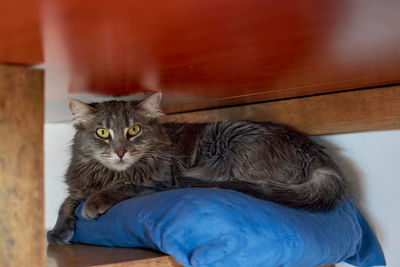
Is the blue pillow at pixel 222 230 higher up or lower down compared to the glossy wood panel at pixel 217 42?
lower down

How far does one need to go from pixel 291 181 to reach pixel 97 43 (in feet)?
3.82

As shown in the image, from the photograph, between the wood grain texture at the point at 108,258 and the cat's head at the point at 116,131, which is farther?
the cat's head at the point at 116,131

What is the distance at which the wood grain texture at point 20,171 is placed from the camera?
920mm

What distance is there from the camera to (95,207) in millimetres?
1688

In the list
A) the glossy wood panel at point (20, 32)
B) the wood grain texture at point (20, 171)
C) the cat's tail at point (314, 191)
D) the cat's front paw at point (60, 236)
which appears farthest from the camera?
the cat's front paw at point (60, 236)

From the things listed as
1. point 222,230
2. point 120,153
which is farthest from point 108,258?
point 120,153

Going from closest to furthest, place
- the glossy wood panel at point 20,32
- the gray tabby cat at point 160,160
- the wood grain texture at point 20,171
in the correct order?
1. the glossy wood panel at point 20,32
2. the wood grain texture at point 20,171
3. the gray tabby cat at point 160,160

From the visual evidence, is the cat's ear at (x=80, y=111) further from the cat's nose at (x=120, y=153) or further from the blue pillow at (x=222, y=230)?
the blue pillow at (x=222, y=230)

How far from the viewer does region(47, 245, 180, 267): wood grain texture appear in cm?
125

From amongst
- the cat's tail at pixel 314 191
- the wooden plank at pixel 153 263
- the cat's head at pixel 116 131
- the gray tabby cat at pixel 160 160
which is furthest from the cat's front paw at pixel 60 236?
the cat's tail at pixel 314 191

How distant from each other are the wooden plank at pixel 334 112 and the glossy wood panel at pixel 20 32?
149 cm

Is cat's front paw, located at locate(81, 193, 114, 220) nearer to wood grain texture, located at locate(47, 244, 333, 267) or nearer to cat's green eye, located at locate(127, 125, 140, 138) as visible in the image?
wood grain texture, located at locate(47, 244, 333, 267)

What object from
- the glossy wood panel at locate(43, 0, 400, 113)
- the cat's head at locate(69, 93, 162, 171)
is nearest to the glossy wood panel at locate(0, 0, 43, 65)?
the glossy wood panel at locate(43, 0, 400, 113)

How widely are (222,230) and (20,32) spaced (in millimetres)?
663
